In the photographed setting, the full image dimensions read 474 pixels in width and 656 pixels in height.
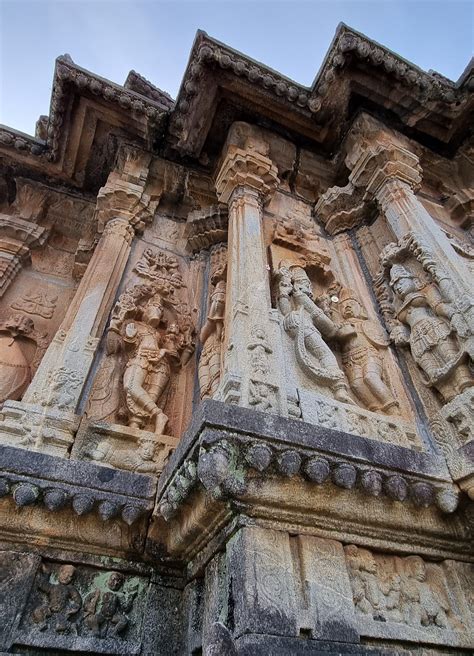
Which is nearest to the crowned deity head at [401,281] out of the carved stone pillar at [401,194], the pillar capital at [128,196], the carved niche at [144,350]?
the carved stone pillar at [401,194]

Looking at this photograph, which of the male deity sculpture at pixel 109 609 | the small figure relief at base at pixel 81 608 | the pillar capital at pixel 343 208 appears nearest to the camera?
the small figure relief at base at pixel 81 608

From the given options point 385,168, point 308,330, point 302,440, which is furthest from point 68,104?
point 302,440

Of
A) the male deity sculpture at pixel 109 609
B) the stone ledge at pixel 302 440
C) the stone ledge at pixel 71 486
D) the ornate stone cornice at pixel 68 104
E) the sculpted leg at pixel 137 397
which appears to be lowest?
the male deity sculpture at pixel 109 609

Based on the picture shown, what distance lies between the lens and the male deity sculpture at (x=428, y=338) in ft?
11.1

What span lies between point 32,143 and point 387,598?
6671 millimetres

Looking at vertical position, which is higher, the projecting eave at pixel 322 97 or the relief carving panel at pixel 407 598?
the projecting eave at pixel 322 97

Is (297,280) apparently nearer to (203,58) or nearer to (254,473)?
(254,473)

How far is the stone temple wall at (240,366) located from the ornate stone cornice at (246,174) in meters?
0.03

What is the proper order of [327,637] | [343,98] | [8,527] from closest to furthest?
[327,637], [8,527], [343,98]

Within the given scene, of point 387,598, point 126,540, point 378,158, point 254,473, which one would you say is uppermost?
point 378,158

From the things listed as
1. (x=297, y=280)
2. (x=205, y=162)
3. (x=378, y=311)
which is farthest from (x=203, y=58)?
(x=378, y=311)

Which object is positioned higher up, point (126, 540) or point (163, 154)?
point (163, 154)

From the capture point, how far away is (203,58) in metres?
5.23

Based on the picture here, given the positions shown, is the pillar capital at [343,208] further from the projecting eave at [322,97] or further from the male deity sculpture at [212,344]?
the male deity sculpture at [212,344]
